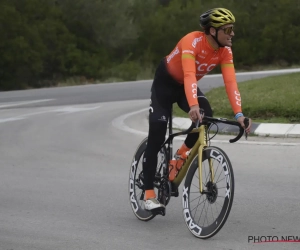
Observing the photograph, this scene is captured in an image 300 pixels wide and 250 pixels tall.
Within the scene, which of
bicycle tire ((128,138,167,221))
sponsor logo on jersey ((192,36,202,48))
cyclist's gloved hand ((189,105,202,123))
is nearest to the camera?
cyclist's gloved hand ((189,105,202,123))

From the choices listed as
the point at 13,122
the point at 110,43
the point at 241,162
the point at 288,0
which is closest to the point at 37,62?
the point at 110,43

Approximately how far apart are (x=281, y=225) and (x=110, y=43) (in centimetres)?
3709

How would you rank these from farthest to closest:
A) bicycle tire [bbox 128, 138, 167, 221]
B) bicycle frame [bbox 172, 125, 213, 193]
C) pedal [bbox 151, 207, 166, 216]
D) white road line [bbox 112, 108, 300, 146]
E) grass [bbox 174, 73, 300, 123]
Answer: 1. grass [bbox 174, 73, 300, 123]
2. white road line [bbox 112, 108, 300, 146]
3. bicycle tire [bbox 128, 138, 167, 221]
4. pedal [bbox 151, 207, 166, 216]
5. bicycle frame [bbox 172, 125, 213, 193]

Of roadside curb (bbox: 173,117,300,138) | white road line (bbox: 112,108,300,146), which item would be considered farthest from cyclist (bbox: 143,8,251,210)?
roadside curb (bbox: 173,117,300,138)

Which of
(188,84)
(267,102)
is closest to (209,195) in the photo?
(188,84)

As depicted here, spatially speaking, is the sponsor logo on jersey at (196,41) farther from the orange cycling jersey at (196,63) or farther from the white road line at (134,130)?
the white road line at (134,130)

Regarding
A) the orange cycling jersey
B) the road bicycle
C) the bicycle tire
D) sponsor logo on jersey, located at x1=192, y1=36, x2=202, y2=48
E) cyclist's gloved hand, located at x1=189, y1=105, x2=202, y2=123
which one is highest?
sponsor logo on jersey, located at x1=192, y1=36, x2=202, y2=48

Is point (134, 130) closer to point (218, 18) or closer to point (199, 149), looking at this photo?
point (199, 149)

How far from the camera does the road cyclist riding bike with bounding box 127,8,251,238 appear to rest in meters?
6.15

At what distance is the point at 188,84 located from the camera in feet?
20.1

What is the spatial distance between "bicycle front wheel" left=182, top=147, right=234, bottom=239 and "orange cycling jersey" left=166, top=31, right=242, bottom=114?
495 millimetres

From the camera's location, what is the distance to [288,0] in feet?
137

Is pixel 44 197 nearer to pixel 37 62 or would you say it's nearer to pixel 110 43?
pixel 37 62

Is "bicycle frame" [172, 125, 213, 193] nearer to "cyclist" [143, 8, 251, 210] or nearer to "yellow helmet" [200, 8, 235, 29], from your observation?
"cyclist" [143, 8, 251, 210]
